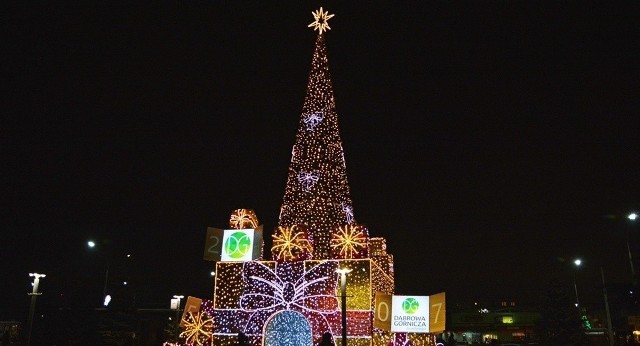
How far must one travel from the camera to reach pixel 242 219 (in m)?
26.2

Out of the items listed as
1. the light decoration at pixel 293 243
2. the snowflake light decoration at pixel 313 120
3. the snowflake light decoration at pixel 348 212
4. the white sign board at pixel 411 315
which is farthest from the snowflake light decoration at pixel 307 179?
the white sign board at pixel 411 315

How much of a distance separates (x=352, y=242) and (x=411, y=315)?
187 inches

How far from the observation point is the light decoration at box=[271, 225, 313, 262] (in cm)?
2498

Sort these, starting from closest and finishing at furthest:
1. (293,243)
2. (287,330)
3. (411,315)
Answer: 1. (411,315)
2. (287,330)
3. (293,243)

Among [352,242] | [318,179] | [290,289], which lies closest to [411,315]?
[352,242]

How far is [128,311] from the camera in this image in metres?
34.3

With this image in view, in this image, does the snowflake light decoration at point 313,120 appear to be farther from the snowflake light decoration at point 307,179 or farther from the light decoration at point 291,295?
the light decoration at point 291,295

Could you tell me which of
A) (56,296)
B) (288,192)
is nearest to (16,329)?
(56,296)

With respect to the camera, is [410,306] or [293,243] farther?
[293,243]

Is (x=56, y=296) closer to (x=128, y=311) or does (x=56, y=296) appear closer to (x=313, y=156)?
(x=128, y=311)

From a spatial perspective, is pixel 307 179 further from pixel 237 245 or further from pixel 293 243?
pixel 237 245

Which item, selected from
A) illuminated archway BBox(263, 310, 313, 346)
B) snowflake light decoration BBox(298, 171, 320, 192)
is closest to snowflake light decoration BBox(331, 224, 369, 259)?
snowflake light decoration BBox(298, 171, 320, 192)

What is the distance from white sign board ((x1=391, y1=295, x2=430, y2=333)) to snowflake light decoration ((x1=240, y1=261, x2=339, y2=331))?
400 cm

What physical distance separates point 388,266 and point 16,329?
26.8 meters
